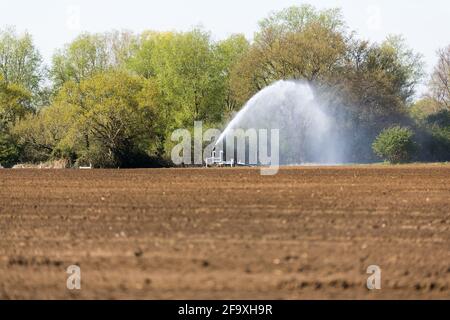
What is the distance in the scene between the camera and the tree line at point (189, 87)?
67000 mm

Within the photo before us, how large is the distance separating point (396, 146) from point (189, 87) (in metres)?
20.8

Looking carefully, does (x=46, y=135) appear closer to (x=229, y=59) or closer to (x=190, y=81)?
(x=190, y=81)

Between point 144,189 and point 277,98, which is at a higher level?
point 277,98

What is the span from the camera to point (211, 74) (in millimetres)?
80750

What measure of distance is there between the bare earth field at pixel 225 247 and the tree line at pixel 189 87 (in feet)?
143

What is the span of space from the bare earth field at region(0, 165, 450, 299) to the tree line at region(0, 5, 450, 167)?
43.7 metres

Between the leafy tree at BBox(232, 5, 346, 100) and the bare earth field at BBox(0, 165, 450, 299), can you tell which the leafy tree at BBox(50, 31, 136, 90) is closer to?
the leafy tree at BBox(232, 5, 346, 100)

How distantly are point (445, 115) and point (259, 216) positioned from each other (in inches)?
2769

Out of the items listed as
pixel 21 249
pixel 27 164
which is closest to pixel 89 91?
pixel 27 164

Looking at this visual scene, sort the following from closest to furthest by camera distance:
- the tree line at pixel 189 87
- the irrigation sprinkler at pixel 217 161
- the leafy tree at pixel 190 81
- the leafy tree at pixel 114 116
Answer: the irrigation sprinkler at pixel 217 161 < the leafy tree at pixel 114 116 < the tree line at pixel 189 87 < the leafy tree at pixel 190 81

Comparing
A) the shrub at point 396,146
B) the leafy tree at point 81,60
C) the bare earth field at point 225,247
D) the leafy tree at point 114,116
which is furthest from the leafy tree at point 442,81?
the bare earth field at point 225,247

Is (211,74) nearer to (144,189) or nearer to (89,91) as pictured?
(89,91)

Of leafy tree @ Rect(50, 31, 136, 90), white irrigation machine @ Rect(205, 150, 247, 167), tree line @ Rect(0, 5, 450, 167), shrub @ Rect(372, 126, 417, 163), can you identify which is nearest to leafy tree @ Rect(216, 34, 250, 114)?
tree line @ Rect(0, 5, 450, 167)

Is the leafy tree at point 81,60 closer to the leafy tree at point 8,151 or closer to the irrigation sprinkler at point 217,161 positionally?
the leafy tree at point 8,151
